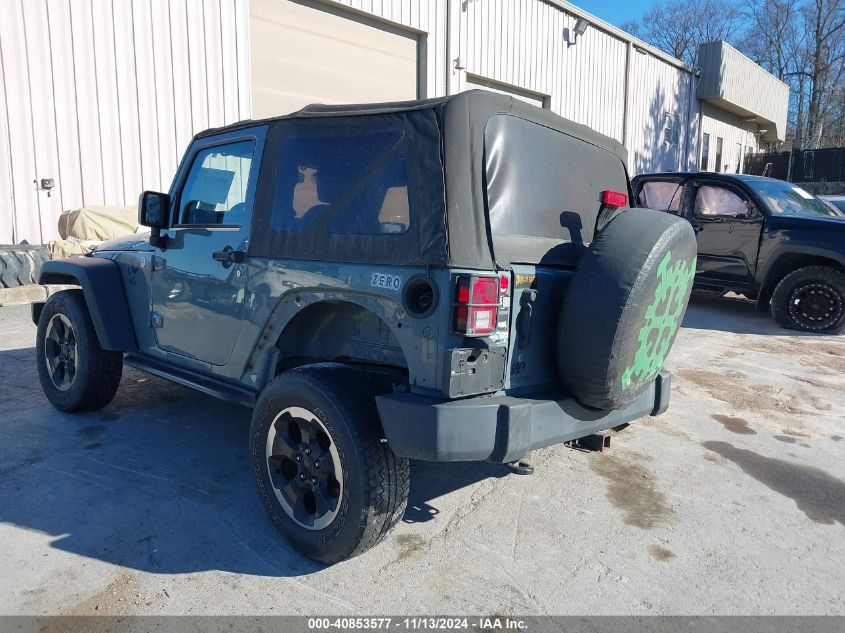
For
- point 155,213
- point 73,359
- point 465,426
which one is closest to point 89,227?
point 73,359

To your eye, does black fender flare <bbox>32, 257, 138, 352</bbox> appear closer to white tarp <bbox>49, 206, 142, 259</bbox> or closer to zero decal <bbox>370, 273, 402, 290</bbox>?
zero decal <bbox>370, 273, 402, 290</bbox>

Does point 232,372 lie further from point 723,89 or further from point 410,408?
point 723,89

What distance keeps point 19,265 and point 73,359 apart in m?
4.60

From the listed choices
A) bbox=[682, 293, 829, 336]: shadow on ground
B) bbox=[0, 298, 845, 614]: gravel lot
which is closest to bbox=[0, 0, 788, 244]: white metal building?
bbox=[0, 298, 845, 614]: gravel lot

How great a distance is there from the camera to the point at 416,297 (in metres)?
2.45

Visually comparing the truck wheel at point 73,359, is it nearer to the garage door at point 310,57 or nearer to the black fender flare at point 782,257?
the black fender flare at point 782,257

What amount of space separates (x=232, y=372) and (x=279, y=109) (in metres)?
9.10

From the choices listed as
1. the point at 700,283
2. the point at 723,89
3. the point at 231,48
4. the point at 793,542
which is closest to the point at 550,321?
the point at 793,542

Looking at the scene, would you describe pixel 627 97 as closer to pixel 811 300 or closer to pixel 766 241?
pixel 766 241

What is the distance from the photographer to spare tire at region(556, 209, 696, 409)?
8.28 ft

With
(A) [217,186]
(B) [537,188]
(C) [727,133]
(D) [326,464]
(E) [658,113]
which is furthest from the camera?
(C) [727,133]

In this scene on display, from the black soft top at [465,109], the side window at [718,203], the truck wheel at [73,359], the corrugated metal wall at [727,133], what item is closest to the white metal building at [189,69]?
the truck wheel at [73,359]

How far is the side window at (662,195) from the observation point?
8.68 metres

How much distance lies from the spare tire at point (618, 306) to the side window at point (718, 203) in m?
6.18
